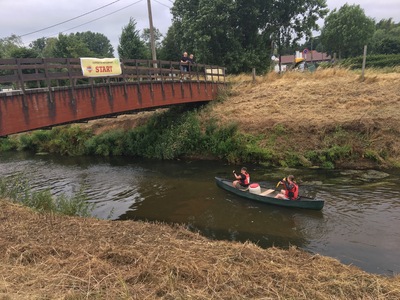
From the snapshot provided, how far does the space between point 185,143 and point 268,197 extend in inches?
424

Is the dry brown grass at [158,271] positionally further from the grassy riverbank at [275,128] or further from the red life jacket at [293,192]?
the grassy riverbank at [275,128]

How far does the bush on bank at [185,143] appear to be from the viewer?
18.0 m

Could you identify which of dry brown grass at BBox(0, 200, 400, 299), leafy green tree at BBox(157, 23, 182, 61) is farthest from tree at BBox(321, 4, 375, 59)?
dry brown grass at BBox(0, 200, 400, 299)

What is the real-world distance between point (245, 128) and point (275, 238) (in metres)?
11.7

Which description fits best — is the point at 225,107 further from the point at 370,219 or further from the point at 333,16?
the point at 333,16

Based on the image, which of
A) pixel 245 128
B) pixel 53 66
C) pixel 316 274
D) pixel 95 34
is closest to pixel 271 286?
pixel 316 274

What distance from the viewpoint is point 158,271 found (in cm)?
591

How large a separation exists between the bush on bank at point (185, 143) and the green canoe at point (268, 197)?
4.95 meters

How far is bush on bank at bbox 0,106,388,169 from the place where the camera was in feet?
59.0

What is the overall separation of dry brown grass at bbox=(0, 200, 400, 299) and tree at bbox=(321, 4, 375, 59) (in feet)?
156

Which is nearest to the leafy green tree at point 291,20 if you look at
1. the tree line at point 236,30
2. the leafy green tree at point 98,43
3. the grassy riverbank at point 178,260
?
the tree line at point 236,30

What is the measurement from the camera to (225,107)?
80.1 ft

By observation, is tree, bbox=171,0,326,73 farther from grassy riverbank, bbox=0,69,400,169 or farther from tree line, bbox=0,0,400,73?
grassy riverbank, bbox=0,69,400,169

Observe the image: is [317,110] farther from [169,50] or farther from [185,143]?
[169,50]
